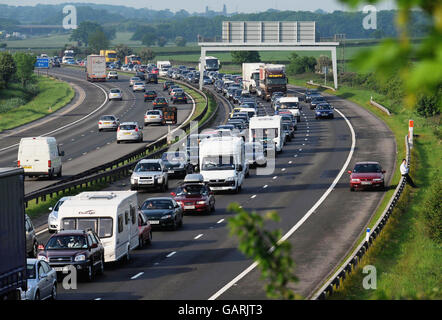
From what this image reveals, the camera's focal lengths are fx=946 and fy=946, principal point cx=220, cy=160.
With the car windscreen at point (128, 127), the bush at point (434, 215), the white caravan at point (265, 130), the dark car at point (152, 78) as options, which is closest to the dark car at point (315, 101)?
the car windscreen at point (128, 127)

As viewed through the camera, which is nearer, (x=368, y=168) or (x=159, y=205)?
(x=159, y=205)

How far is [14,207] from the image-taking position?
62.1 feet

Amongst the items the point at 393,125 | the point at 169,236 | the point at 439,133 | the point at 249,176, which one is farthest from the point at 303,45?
the point at 169,236

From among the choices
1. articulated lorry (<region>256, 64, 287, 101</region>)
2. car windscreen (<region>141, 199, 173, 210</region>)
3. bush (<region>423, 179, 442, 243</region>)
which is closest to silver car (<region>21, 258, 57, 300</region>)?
car windscreen (<region>141, 199, 173, 210</region>)

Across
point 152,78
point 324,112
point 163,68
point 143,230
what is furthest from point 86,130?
point 163,68

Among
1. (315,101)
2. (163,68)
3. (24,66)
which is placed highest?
(24,66)

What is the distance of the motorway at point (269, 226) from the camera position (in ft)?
81.1

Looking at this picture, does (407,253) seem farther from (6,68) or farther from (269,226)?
(6,68)

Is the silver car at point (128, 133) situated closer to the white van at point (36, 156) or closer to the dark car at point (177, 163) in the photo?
the dark car at point (177, 163)

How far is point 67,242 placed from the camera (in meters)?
25.3

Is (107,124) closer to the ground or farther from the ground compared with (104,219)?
closer to the ground

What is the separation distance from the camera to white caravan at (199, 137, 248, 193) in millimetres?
45531

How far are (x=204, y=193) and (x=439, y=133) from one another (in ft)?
125

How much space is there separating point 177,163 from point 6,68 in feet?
284
